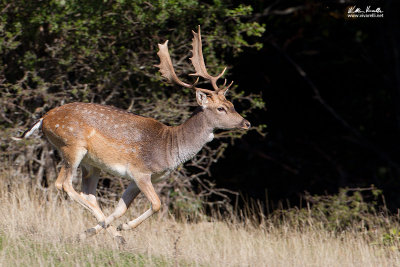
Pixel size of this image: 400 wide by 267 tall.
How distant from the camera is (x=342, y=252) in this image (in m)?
7.62

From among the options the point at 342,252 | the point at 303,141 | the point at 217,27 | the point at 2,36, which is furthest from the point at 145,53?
the point at 303,141

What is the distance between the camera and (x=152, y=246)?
6762 millimetres

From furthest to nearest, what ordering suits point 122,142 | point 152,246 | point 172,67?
point 172,67
point 122,142
point 152,246

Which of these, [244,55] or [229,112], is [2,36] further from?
[244,55]

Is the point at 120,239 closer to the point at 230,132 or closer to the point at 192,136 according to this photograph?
the point at 192,136

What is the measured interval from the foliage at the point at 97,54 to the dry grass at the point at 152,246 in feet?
4.03

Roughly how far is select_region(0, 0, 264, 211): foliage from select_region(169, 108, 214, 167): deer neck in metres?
1.80

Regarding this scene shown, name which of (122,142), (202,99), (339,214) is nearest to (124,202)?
(122,142)

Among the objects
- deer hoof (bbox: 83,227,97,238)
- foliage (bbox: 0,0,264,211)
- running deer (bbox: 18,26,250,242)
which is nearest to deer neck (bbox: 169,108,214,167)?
running deer (bbox: 18,26,250,242)

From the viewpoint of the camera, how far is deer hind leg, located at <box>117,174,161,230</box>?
709 cm

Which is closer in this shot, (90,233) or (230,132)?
(90,233)

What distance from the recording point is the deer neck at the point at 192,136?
755 centimetres

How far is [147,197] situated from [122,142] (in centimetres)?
67

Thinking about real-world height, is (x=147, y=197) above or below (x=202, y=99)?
below
